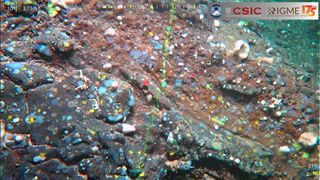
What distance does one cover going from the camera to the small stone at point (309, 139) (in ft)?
12.2

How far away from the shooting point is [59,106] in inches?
109

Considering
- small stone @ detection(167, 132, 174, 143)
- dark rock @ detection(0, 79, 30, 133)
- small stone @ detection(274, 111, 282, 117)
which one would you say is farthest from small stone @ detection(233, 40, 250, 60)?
dark rock @ detection(0, 79, 30, 133)

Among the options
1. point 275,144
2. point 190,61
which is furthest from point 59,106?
point 275,144

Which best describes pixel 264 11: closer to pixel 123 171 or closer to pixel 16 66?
pixel 123 171

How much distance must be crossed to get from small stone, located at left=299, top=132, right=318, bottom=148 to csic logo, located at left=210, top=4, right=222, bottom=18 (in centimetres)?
230

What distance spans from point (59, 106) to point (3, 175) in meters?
0.84

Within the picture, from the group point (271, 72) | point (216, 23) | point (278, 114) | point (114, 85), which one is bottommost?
point (278, 114)

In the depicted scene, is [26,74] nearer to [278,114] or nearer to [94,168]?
[94,168]

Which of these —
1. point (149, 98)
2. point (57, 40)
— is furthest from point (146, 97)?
point (57, 40)

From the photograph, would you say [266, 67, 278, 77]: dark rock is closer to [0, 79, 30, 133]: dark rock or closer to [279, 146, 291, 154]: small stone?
[279, 146, 291, 154]: small stone

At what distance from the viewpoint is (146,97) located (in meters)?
3.24

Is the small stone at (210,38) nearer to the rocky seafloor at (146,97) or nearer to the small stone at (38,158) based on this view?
the rocky seafloor at (146,97)

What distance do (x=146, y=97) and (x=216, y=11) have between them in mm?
2075

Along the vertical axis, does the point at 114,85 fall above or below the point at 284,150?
above
